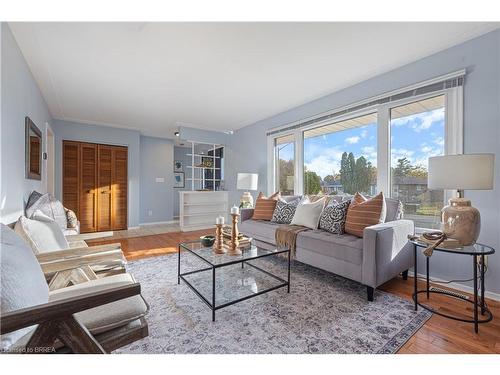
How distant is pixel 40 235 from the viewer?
173 centimetres

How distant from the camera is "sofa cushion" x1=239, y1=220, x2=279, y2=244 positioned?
293 cm

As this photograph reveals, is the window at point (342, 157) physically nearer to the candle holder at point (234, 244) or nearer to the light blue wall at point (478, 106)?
the light blue wall at point (478, 106)

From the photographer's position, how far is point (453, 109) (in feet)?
7.14

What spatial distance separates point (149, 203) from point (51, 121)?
2530 mm

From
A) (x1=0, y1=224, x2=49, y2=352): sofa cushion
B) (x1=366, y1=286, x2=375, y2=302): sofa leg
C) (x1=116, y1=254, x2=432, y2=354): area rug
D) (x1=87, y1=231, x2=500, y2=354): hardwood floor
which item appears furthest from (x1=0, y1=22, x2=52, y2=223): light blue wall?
(x1=87, y1=231, x2=500, y2=354): hardwood floor

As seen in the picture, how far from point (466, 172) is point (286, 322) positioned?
168 centimetres

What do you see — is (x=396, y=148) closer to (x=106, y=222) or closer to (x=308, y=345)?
(x=308, y=345)

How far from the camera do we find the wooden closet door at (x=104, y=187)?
15.8 ft

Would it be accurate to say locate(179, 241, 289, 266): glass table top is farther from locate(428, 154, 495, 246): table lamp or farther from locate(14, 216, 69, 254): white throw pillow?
locate(428, 154, 495, 246): table lamp

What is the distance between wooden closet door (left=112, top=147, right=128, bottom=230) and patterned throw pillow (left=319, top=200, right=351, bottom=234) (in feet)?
14.5

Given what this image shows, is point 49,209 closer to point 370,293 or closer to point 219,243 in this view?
point 219,243

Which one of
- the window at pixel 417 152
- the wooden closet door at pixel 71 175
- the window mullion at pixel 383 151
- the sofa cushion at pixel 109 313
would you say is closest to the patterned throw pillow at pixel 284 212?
the window mullion at pixel 383 151

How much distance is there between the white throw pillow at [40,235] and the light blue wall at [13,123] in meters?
0.20
